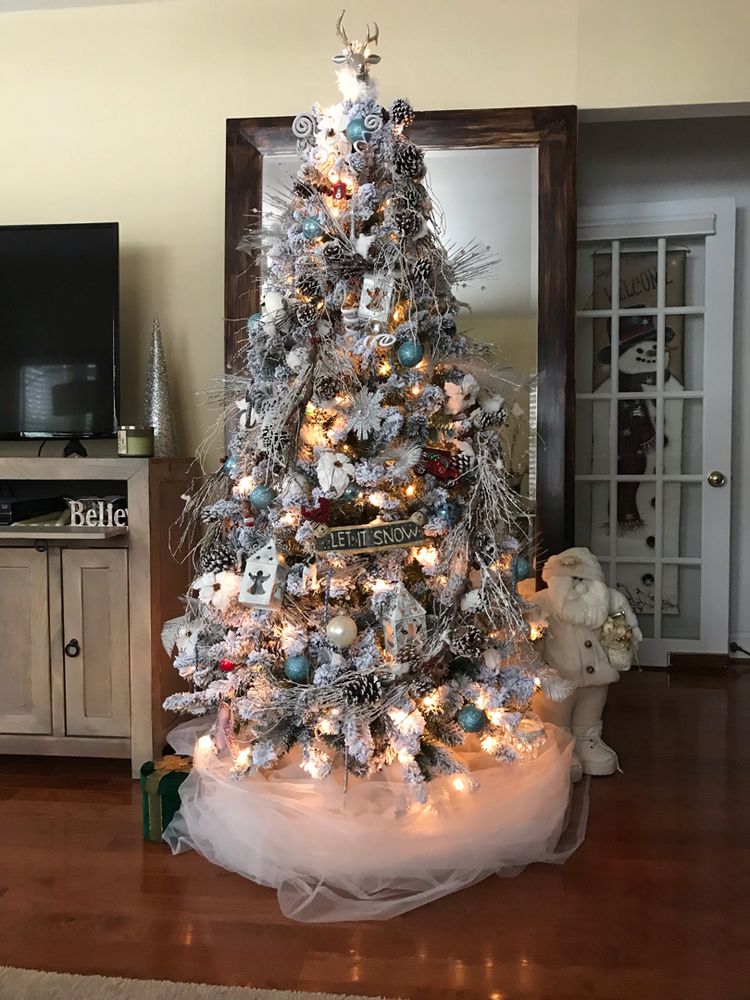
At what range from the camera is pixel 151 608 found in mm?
2455

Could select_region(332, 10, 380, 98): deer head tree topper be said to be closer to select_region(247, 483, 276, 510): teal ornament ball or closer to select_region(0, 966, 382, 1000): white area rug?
select_region(247, 483, 276, 510): teal ornament ball

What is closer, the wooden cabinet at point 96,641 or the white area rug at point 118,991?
the white area rug at point 118,991

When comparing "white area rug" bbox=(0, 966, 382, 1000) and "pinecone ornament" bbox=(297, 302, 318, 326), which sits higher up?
"pinecone ornament" bbox=(297, 302, 318, 326)

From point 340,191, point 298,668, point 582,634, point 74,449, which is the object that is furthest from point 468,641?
point 74,449

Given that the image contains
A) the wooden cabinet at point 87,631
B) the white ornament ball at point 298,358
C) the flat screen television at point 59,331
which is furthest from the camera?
the flat screen television at point 59,331

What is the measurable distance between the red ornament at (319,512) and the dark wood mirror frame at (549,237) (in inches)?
40.1

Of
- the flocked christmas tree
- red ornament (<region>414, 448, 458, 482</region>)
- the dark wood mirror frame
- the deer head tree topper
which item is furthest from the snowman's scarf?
the deer head tree topper

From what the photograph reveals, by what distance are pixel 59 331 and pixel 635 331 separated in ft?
8.20

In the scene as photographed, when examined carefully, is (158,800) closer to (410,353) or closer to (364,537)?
(364,537)

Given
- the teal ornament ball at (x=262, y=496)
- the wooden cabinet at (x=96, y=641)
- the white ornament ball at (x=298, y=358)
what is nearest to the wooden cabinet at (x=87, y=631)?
the wooden cabinet at (x=96, y=641)

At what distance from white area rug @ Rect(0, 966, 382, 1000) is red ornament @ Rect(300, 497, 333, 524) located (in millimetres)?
967

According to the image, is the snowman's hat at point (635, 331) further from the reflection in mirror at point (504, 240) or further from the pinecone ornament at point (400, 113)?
the pinecone ornament at point (400, 113)

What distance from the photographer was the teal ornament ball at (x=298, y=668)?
1.94 meters

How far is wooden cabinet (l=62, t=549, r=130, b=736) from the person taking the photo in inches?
97.3
